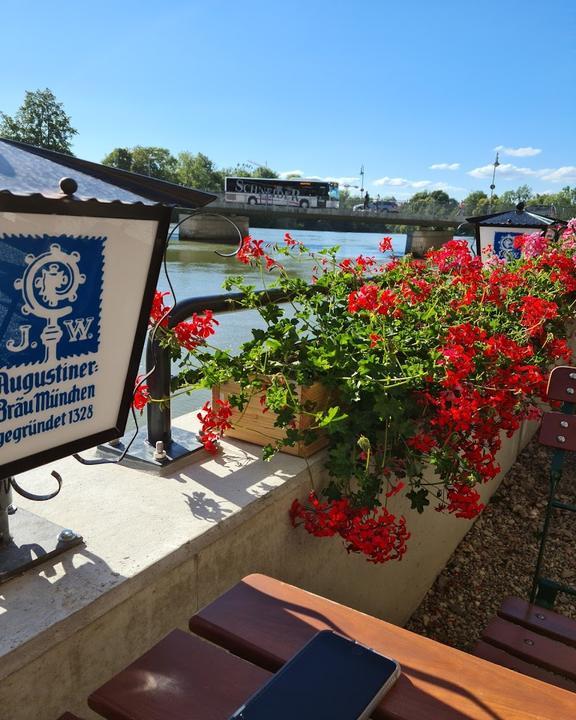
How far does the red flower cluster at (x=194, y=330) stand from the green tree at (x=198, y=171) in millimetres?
78058

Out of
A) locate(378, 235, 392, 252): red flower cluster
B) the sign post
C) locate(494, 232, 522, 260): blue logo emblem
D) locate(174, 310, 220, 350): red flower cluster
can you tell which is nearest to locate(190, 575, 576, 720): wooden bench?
the sign post

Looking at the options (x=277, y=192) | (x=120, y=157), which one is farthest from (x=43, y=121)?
(x=277, y=192)

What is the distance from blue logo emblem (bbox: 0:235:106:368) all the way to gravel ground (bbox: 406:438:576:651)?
7.04 ft

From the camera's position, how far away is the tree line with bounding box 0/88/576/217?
167 feet

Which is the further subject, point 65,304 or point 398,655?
point 65,304

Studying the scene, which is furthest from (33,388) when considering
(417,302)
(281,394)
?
(417,302)

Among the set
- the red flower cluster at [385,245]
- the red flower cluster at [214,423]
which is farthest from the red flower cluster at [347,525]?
the red flower cluster at [385,245]

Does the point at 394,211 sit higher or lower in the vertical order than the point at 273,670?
higher

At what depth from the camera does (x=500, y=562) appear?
3.12 meters

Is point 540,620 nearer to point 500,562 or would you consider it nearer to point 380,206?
point 500,562

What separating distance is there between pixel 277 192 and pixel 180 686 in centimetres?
4714

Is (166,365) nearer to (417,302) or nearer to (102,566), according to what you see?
(102,566)

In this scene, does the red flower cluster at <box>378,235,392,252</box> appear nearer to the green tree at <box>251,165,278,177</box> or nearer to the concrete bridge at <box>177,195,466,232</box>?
the concrete bridge at <box>177,195,466,232</box>

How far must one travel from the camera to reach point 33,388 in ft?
3.69
